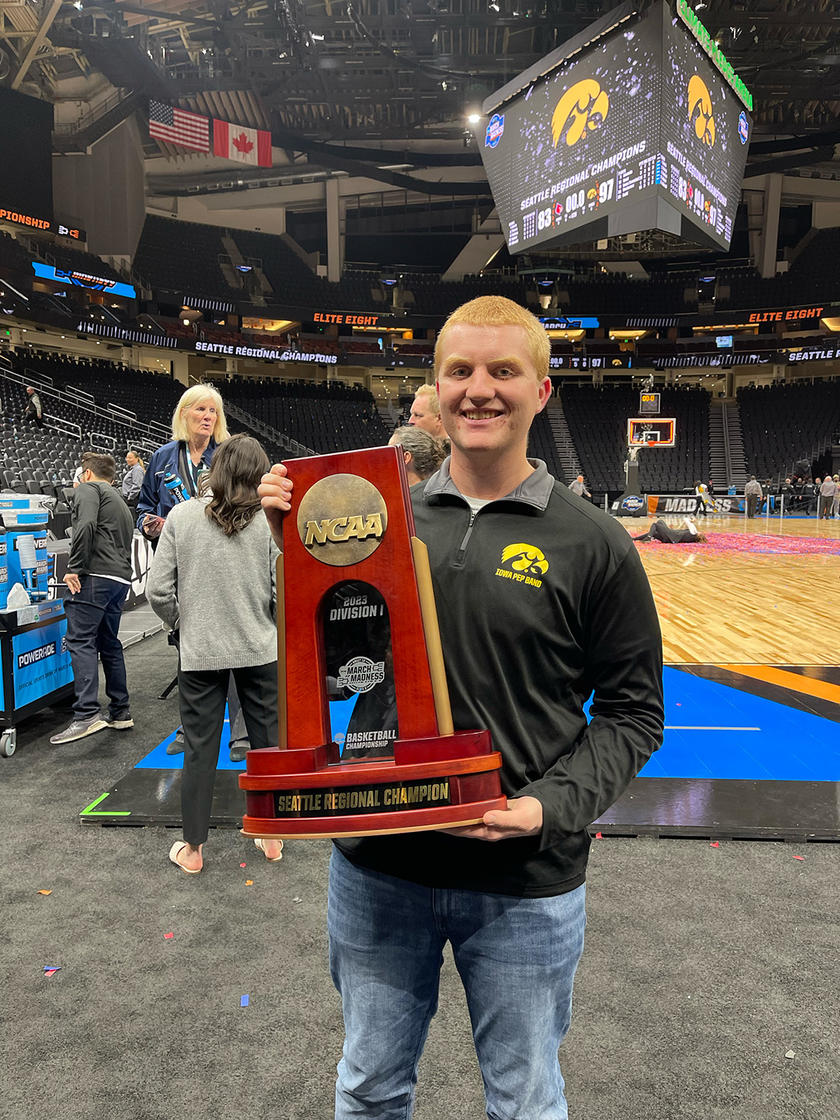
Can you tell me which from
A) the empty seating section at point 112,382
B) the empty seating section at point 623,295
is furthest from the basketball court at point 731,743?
the empty seating section at point 623,295

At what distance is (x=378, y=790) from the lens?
943 mm

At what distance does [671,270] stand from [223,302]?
21.5 meters

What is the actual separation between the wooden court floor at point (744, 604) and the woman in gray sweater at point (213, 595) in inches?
165

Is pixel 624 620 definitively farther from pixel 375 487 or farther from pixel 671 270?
pixel 671 270

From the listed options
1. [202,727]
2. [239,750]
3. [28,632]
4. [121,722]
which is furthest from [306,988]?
[28,632]

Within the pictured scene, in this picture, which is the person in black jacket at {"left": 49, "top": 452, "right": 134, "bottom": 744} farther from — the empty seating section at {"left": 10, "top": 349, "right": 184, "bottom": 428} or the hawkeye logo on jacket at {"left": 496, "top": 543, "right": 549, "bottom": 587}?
the empty seating section at {"left": 10, "top": 349, "right": 184, "bottom": 428}

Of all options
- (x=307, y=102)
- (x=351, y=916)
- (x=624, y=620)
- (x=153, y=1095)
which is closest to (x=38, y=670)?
(x=153, y=1095)

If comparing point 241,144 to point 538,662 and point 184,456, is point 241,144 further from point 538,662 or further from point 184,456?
point 538,662

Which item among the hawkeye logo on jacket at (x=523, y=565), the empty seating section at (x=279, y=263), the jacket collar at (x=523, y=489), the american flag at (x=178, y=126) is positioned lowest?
the hawkeye logo on jacket at (x=523, y=565)

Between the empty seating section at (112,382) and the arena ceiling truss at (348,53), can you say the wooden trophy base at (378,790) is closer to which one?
the arena ceiling truss at (348,53)

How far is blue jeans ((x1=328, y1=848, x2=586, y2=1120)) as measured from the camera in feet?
3.44

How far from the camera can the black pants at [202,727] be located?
268 centimetres

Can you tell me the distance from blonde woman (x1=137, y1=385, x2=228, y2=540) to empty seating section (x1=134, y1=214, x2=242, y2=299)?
2765cm

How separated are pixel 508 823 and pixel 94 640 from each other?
12.9ft
